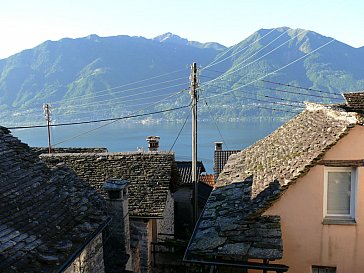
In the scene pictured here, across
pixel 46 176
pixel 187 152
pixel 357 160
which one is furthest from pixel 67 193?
pixel 187 152

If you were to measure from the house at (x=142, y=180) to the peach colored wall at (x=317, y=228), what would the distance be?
22.0ft

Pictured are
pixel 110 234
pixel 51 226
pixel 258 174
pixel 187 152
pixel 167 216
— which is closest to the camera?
pixel 51 226

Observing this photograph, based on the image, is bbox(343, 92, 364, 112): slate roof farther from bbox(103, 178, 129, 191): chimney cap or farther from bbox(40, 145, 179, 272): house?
bbox(40, 145, 179, 272): house

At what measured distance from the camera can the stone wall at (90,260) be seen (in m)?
6.50

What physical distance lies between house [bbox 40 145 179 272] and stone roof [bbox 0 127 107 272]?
4.79m

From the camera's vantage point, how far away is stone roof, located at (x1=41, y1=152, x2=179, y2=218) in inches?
539

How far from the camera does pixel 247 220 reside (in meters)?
7.00

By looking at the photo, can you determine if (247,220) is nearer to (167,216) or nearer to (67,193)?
(67,193)

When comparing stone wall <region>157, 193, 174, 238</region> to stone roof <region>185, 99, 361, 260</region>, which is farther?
stone wall <region>157, 193, 174, 238</region>

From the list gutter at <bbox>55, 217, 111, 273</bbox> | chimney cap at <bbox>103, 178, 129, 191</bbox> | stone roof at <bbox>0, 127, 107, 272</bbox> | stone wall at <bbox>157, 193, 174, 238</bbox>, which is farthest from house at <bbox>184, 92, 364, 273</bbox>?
stone wall at <bbox>157, 193, 174, 238</bbox>

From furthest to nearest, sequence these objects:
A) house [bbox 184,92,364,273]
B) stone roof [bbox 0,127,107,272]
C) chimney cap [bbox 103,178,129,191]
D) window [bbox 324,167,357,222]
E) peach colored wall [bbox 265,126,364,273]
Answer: chimney cap [bbox 103,178,129,191] → window [bbox 324,167,357,222] → peach colored wall [bbox 265,126,364,273] → house [bbox 184,92,364,273] → stone roof [bbox 0,127,107,272]

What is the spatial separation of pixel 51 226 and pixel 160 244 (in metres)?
8.11

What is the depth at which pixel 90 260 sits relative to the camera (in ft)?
23.6

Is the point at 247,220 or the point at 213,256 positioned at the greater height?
the point at 247,220
